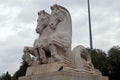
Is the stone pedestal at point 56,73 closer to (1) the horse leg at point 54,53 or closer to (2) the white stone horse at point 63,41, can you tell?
(1) the horse leg at point 54,53

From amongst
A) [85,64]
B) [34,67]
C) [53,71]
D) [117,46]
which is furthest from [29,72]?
[117,46]

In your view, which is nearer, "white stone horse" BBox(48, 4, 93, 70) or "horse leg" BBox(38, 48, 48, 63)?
"white stone horse" BBox(48, 4, 93, 70)

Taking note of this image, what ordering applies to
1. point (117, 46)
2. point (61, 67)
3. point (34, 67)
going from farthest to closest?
point (117, 46) → point (34, 67) → point (61, 67)

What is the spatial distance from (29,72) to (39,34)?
1.80 metres

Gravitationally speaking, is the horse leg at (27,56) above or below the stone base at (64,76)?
above

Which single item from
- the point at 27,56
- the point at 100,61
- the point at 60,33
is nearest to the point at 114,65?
the point at 100,61

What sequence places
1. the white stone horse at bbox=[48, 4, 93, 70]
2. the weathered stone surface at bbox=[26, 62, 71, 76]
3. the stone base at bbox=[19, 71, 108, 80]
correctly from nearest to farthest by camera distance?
the stone base at bbox=[19, 71, 108, 80], the weathered stone surface at bbox=[26, 62, 71, 76], the white stone horse at bbox=[48, 4, 93, 70]

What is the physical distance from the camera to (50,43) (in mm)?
14508

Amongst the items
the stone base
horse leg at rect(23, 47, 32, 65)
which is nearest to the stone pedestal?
the stone base

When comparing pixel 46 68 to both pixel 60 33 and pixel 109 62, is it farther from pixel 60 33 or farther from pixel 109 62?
pixel 109 62

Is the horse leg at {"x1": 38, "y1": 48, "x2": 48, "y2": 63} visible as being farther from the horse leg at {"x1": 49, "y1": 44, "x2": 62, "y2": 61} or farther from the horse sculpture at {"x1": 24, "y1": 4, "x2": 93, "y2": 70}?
the horse leg at {"x1": 49, "y1": 44, "x2": 62, "y2": 61}

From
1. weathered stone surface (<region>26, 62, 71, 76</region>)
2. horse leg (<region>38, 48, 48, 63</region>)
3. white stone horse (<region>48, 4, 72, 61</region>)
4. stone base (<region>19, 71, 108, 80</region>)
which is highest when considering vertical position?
white stone horse (<region>48, 4, 72, 61</region>)

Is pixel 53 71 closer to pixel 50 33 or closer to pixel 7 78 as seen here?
pixel 50 33

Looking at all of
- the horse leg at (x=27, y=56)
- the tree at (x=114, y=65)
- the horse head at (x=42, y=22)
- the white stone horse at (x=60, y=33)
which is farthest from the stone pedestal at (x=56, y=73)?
the tree at (x=114, y=65)
